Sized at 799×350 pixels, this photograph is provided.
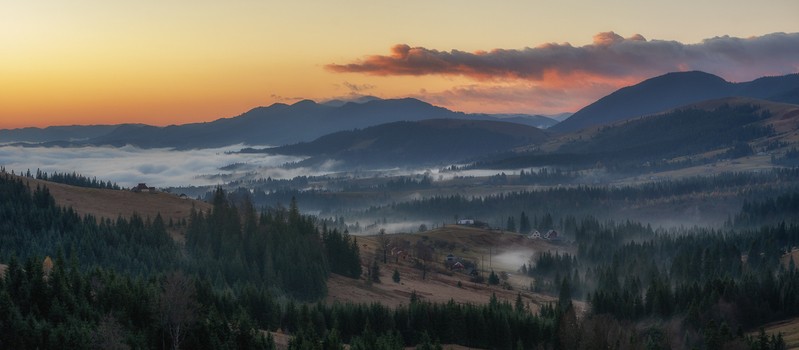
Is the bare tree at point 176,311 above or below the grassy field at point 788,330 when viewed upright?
above

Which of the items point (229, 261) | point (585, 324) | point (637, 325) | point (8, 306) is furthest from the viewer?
point (229, 261)

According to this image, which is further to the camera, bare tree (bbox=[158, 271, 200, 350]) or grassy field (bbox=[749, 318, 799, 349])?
grassy field (bbox=[749, 318, 799, 349])

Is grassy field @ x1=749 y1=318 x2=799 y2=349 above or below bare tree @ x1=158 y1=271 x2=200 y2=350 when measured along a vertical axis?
below

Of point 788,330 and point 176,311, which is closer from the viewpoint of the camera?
point 176,311

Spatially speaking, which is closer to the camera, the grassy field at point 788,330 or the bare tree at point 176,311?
the bare tree at point 176,311

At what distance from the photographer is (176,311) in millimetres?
100188

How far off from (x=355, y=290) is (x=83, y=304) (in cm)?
8931

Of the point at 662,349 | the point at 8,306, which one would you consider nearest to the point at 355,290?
the point at 662,349

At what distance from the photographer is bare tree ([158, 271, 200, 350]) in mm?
100125

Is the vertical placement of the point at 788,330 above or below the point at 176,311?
below

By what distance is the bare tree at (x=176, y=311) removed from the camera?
328ft

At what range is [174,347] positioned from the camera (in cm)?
10038

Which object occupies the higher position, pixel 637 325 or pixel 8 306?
pixel 8 306

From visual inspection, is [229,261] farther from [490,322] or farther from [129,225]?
[490,322]
